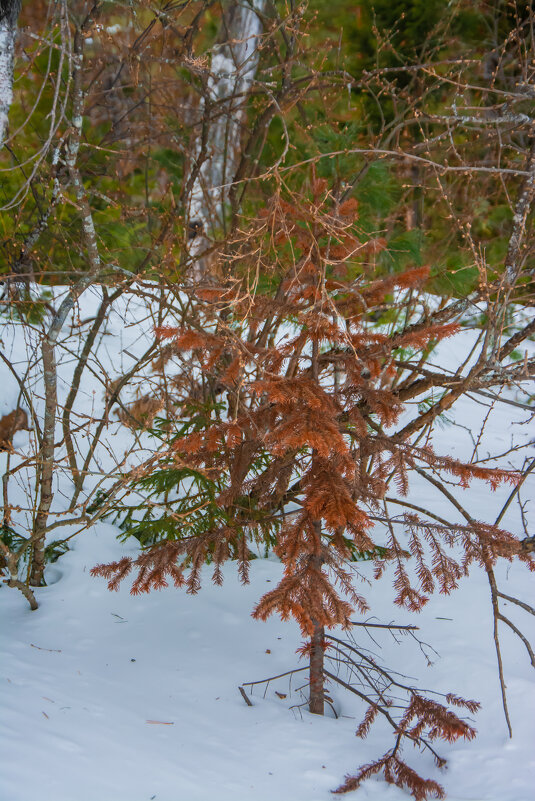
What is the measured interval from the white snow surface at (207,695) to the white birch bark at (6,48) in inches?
86.5

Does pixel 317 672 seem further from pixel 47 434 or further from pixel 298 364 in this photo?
pixel 47 434

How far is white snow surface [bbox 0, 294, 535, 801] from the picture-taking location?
2.01 metres

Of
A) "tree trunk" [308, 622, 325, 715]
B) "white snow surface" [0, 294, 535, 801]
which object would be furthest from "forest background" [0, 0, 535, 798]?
"white snow surface" [0, 294, 535, 801]

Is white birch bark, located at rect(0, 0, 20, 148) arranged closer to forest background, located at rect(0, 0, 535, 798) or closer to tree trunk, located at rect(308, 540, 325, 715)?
forest background, located at rect(0, 0, 535, 798)

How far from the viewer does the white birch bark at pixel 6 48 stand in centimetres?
253

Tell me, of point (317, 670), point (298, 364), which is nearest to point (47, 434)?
point (298, 364)

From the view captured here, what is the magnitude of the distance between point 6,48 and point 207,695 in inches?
→ 107

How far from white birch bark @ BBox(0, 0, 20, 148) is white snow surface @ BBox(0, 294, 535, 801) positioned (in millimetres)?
2197

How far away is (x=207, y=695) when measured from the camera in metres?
2.58

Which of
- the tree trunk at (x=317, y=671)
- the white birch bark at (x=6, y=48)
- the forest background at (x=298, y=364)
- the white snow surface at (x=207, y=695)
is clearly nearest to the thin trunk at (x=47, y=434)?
the forest background at (x=298, y=364)

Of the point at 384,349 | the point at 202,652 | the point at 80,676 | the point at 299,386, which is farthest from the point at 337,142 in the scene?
the point at 80,676

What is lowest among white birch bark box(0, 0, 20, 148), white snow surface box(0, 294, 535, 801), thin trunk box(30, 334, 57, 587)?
white snow surface box(0, 294, 535, 801)

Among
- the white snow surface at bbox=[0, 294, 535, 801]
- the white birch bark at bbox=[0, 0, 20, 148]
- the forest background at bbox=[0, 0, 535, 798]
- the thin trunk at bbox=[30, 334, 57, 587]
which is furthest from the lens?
the thin trunk at bbox=[30, 334, 57, 587]

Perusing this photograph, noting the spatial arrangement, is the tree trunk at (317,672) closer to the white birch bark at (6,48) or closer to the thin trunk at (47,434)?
the thin trunk at (47,434)
